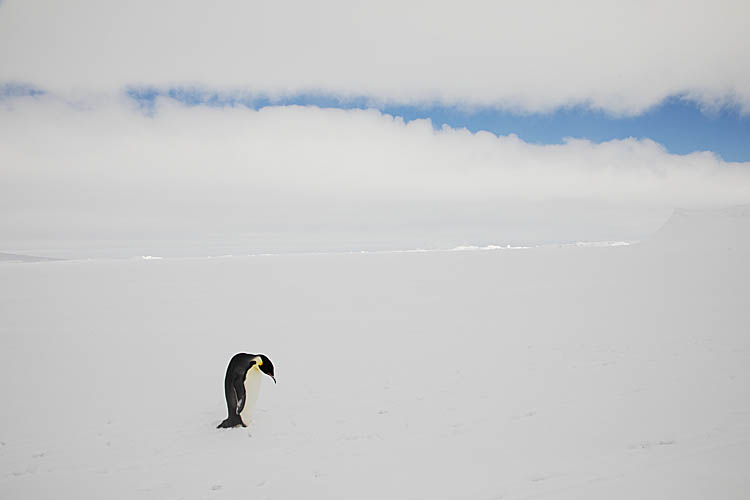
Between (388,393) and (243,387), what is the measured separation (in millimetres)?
3140

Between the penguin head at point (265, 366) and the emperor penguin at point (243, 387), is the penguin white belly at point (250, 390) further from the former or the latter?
the penguin head at point (265, 366)

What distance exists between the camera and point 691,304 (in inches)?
626

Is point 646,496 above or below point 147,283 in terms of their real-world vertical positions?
below

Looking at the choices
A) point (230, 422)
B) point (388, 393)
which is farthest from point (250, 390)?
point (388, 393)

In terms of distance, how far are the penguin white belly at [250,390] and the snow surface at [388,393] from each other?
0.26 m

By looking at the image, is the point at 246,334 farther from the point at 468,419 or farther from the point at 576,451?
the point at 576,451

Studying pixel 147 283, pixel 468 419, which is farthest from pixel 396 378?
pixel 147 283

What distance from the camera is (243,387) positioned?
714 cm

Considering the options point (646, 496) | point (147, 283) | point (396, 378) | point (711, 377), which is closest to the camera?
point (646, 496)

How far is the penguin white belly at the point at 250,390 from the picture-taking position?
717 centimetres

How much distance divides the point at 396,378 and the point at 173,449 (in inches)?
192

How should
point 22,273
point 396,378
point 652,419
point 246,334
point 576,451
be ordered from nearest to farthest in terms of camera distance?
1. point 576,451
2. point 652,419
3. point 396,378
4. point 246,334
5. point 22,273

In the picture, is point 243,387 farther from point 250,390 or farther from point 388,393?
point 388,393

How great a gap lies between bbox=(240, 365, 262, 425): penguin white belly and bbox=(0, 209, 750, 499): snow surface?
26 centimetres
